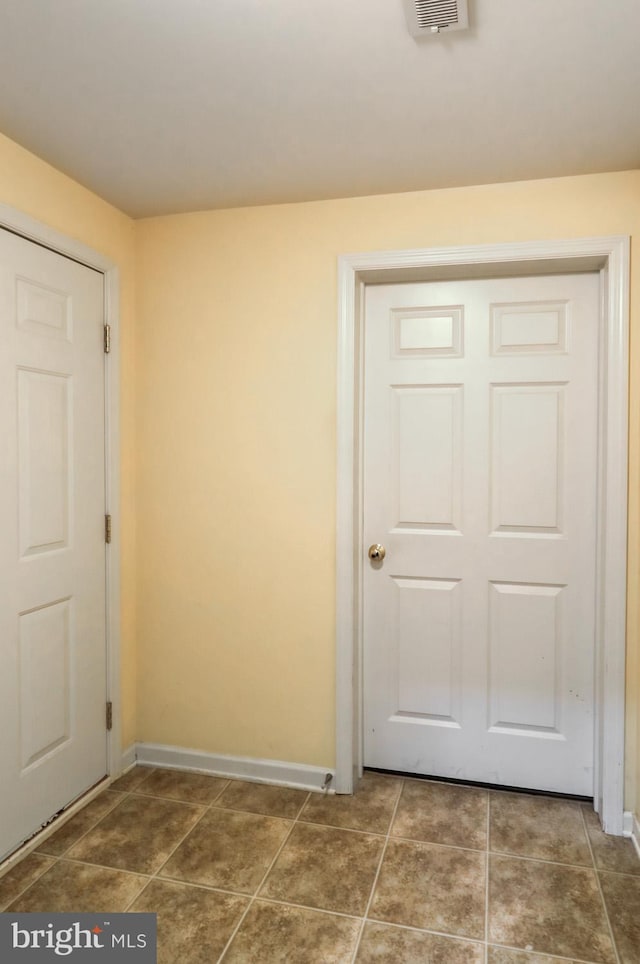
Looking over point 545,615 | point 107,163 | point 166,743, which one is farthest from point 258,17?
point 166,743

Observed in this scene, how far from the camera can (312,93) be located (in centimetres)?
172

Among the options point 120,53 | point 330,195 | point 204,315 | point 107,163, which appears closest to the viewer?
point 120,53

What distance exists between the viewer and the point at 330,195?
2.37m

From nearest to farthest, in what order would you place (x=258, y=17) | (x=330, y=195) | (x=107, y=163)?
(x=258, y=17)
(x=107, y=163)
(x=330, y=195)

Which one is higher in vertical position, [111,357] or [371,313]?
[371,313]

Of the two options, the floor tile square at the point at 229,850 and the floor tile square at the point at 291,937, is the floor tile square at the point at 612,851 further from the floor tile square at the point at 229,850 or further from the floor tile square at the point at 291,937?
the floor tile square at the point at 229,850

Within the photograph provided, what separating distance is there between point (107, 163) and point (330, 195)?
0.82m

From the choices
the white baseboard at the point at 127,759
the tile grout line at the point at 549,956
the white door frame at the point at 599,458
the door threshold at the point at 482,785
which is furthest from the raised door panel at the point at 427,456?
the white baseboard at the point at 127,759

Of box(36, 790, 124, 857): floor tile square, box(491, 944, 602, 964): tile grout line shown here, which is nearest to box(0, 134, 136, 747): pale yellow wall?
box(36, 790, 124, 857): floor tile square

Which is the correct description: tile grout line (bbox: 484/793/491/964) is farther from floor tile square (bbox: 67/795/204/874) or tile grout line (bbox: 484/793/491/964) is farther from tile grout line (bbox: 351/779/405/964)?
floor tile square (bbox: 67/795/204/874)

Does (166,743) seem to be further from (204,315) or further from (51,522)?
(204,315)

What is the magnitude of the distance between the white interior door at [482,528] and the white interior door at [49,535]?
3.64 feet

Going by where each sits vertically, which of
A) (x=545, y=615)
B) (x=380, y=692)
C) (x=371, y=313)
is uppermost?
(x=371, y=313)

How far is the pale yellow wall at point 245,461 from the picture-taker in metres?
2.43
